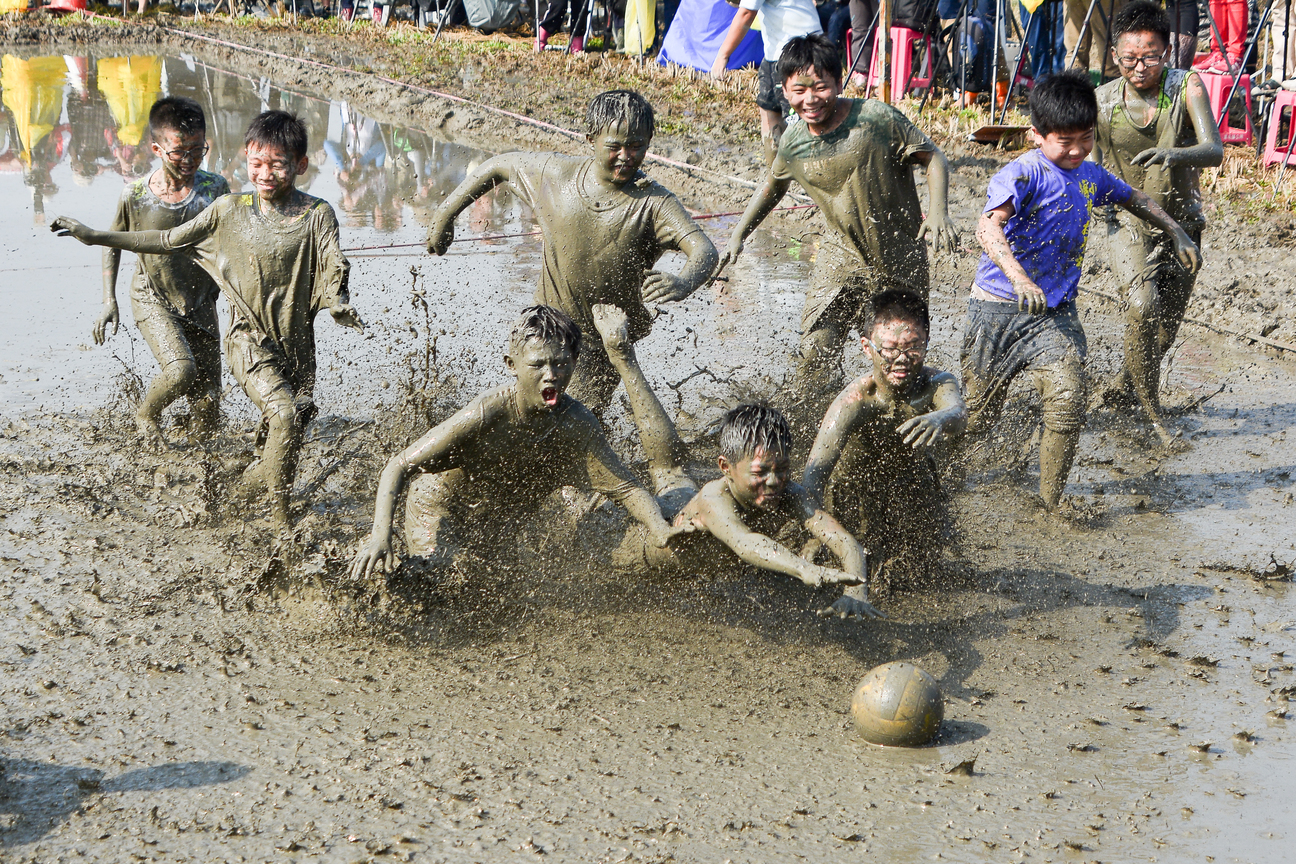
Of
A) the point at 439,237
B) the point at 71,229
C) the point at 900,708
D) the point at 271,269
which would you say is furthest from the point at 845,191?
the point at 71,229

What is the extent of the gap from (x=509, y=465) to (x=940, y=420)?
1477 millimetres

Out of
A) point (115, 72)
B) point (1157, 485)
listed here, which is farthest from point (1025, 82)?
point (115, 72)

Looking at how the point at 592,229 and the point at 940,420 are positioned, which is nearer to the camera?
the point at 940,420

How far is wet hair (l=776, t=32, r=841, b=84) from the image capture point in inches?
Result: 227

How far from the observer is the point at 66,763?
A: 376cm

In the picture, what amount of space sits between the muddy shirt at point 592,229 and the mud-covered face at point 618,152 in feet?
0.20

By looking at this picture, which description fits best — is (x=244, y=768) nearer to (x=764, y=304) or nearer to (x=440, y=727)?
(x=440, y=727)

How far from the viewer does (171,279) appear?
6.24 m

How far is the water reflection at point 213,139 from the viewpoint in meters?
13.1

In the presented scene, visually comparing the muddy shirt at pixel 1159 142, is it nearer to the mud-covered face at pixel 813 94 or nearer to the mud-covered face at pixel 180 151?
the mud-covered face at pixel 813 94

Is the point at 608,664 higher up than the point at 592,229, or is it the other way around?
the point at 592,229

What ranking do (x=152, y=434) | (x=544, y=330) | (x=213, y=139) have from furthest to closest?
(x=213, y=139), (x=152, y=434), (x=544, y=330)

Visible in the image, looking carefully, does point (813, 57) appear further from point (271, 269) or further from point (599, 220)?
point (271, 269)

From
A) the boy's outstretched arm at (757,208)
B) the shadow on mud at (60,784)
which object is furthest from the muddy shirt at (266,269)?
the shadow on mud at (60,784)
